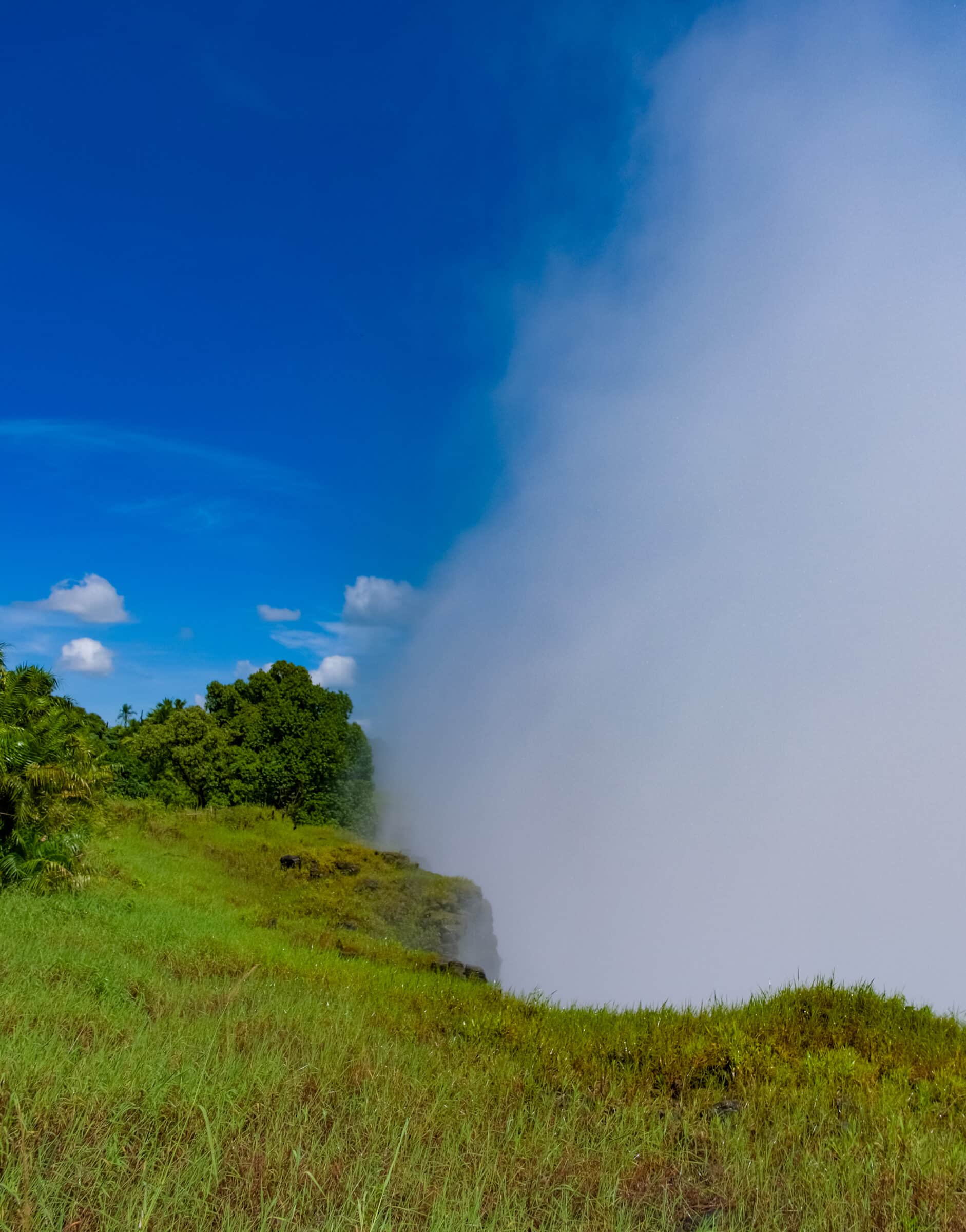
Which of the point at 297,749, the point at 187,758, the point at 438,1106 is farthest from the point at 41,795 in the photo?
the point at 187,758

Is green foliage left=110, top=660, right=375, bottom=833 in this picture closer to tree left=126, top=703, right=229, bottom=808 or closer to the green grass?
tree left=126, top=703, right=229, bottom=808

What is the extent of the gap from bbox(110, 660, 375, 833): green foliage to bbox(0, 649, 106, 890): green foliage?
21032 mm

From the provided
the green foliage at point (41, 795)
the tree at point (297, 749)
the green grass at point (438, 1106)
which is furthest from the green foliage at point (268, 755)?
the green grass at point (438, 1106)

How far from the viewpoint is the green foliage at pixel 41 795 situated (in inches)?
537

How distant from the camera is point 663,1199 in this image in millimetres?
4035

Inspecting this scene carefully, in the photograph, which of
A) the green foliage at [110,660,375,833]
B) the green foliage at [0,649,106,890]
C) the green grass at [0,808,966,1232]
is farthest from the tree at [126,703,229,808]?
the green grass at [0,808,966,1232]

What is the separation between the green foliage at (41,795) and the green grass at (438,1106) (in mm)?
3817

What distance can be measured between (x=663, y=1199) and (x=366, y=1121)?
1.64 meters

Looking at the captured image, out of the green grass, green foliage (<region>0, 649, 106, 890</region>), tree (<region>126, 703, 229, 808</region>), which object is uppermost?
tree (<region>126, 703, 229, 808</region>)

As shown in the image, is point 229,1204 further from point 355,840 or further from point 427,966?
point 355,840

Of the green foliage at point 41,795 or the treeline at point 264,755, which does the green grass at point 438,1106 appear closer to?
the green foliage at point 41,795

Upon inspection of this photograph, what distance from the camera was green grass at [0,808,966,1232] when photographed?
379 cm

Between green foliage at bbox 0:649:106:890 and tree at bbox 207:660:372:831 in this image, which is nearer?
green foliage at bbox 0:649:106:890

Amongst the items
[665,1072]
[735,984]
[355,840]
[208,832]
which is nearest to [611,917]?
[735,984]
